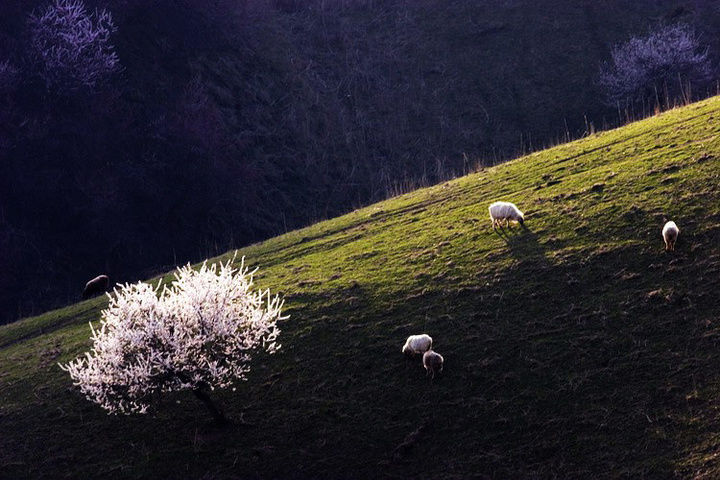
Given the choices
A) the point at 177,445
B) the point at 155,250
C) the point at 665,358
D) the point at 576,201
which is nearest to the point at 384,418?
the point at 177,445

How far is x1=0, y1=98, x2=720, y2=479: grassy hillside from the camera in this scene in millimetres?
17194

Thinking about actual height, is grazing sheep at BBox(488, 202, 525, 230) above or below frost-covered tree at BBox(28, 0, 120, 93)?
below

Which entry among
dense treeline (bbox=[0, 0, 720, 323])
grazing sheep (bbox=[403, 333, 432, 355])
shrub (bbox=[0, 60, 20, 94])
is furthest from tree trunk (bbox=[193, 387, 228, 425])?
shrub (bbox=[0, 60, 20, 94])

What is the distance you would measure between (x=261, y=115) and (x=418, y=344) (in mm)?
52123

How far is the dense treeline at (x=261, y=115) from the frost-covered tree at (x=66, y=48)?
0.99 m

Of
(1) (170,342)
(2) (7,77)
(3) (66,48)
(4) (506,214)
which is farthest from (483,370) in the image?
(3) (66,48)

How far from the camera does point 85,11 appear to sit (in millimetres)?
62750

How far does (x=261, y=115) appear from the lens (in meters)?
69.7

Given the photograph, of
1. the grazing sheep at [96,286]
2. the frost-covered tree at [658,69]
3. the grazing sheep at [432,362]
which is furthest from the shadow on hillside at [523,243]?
the frost-covered tree at [658,69]

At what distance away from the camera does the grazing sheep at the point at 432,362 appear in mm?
20234

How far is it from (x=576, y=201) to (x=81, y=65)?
46661 millimetres

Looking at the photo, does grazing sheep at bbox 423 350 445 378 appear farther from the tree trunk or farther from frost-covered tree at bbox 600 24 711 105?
frost-covered tree at bbox 600 24 711 105

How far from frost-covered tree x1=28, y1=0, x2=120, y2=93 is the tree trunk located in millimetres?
46651

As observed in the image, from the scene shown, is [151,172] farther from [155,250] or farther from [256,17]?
[256,17]
